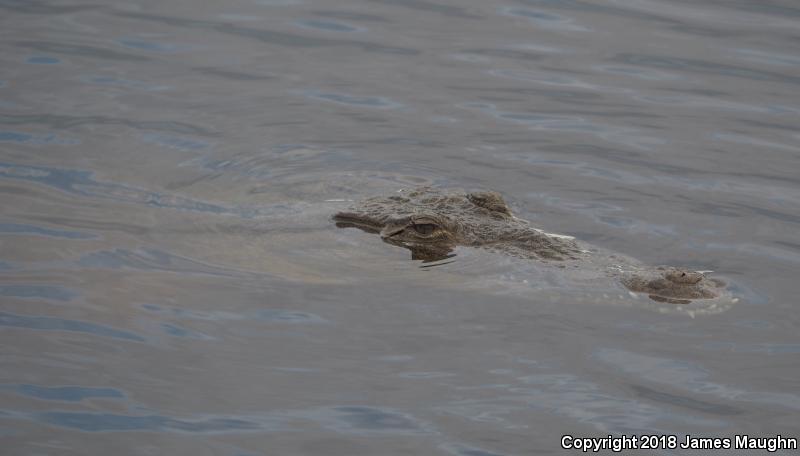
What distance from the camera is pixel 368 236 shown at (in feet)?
27.4

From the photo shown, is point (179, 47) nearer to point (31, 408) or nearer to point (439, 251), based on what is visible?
point (439, 251)

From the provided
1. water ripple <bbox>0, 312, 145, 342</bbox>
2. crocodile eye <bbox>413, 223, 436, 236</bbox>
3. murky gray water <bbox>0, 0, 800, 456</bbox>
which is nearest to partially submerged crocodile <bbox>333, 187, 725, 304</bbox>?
crocodile eye <bbox>413, 223, 436, 236</bbox>

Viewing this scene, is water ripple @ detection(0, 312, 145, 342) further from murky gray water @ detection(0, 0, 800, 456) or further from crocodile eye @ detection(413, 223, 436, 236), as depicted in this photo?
crocodile eye @ detection(413, 223, 436, 236)

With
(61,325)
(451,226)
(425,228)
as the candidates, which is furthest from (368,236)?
(61,325)

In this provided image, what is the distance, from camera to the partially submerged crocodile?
763cm

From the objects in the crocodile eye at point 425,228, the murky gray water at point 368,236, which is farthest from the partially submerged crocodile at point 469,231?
the murky gray water at point 368,236

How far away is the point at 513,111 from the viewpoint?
38.3ft

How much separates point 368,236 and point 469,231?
2.48ft

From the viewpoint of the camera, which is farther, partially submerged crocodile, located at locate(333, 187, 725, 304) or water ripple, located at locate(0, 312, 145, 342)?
partially submerged crocodile, located at locate(333, 187, 725, 304)

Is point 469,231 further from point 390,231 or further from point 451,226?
point 390,231

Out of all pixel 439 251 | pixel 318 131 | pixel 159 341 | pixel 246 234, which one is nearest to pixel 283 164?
pixel 318 131

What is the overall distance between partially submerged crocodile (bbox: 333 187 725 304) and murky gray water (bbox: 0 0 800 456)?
0.48 ft


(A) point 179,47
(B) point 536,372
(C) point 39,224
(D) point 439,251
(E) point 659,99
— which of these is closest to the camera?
(B) point 536,372

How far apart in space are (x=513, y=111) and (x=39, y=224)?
16.5 feet
